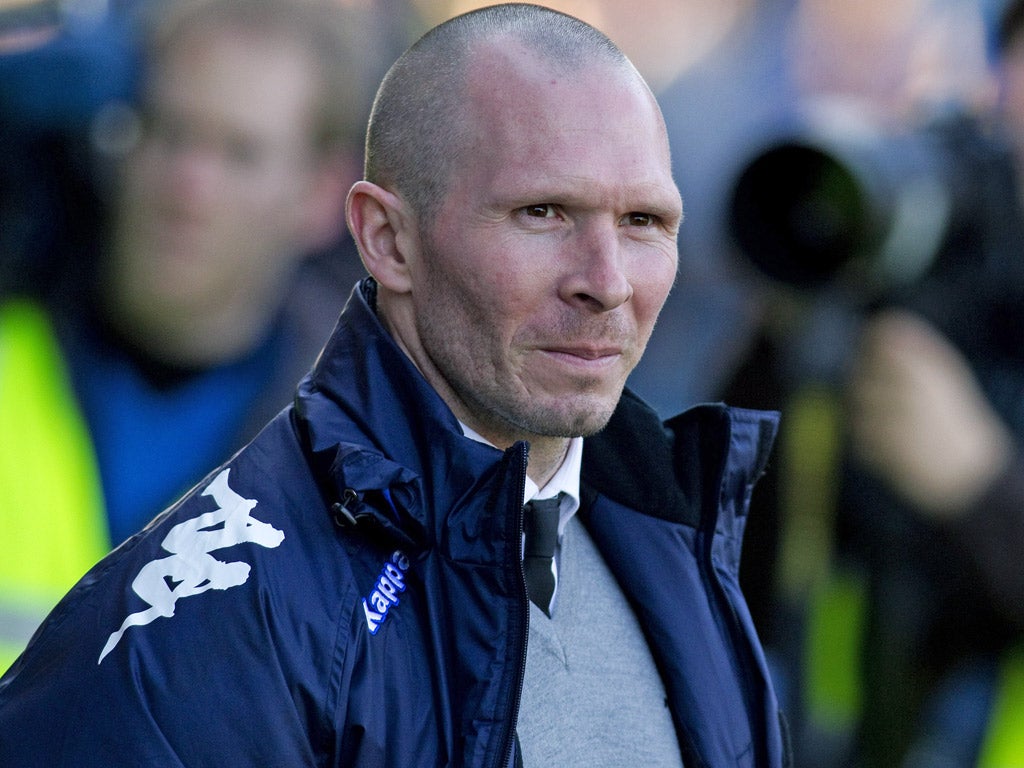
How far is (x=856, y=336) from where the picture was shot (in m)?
3.09

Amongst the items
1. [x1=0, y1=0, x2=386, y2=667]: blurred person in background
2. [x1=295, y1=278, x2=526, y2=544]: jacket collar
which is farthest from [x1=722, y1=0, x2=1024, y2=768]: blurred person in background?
[x1=295, y1=278, x2=526, y2=544]: jacket collar

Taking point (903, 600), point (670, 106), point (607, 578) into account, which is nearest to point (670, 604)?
point (607, 578)

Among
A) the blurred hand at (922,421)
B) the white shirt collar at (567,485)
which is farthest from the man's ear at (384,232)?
the blurred hand at (922,421)

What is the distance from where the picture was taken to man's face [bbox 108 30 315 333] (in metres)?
3.15

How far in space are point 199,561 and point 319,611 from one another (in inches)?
5.0

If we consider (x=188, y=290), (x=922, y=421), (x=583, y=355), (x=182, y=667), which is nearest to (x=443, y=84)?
(x=583, y=355)

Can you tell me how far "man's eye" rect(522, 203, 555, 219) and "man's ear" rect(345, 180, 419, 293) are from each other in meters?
0.14

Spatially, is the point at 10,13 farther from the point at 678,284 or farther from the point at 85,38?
the point at 678,284

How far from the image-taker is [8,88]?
301cm

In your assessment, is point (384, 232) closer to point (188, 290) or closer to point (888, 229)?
point (888, 229)

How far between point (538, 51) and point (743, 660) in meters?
0.79

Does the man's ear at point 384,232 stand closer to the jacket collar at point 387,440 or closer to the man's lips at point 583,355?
the jacket collar at point 387,440

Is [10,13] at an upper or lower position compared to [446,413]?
upper

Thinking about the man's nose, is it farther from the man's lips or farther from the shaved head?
the shaved head
